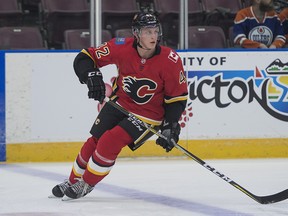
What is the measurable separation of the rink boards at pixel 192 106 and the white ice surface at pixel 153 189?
0.14m

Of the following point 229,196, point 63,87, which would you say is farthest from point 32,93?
point 229,196

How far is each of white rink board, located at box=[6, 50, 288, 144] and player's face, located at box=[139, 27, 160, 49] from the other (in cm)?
178

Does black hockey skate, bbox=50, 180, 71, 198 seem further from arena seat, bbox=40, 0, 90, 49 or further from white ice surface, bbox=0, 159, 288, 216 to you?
arena seat, bbox=40, 0, 90, 49

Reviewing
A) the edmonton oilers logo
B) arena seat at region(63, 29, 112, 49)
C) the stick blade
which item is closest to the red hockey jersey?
the stick blade

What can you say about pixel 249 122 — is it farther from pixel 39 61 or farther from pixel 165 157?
pixel 39 61

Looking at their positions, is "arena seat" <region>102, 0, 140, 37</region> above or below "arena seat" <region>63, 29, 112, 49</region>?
above

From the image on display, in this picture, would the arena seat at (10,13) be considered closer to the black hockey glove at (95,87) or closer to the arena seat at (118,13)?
the arena seat at (118,13)

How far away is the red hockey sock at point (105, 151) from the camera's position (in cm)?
402

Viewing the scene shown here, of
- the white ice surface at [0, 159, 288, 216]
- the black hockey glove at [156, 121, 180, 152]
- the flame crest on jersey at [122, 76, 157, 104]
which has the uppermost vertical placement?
the flame crest on jersey at [122, 76, 157, 104]

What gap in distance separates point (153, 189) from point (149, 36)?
105 centimetres

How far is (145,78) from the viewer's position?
4117 mm

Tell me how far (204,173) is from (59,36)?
184 cm

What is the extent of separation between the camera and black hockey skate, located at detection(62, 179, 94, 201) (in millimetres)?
4164

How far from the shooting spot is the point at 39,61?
18.7 feet
